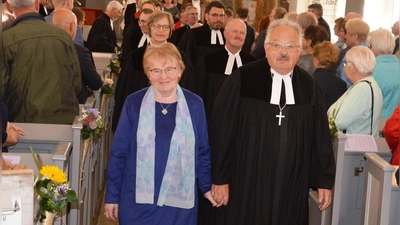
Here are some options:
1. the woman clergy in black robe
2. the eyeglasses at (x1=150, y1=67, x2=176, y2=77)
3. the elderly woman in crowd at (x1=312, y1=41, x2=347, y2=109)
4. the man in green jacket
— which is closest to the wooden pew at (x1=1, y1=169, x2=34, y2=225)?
the eyeglasses at (x1=150, y1=67, x2=176, y2=77)

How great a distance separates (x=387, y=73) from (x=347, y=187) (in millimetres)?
2201

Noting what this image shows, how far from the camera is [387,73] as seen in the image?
23.8ft

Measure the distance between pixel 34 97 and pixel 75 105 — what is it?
1.28ft

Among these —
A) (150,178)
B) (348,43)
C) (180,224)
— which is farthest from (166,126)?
(348,43)

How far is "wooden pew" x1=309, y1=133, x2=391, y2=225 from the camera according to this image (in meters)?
5.34

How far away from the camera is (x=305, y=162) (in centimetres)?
465

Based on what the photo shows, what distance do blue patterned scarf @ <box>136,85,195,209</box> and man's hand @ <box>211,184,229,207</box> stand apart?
0.26m

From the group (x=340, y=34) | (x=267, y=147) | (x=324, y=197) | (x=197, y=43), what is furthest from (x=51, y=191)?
(x=340, y=34)

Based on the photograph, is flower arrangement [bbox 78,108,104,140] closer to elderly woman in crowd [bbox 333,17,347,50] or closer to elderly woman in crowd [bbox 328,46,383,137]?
elderly woman in crowd [bbox 328,46,383,137]

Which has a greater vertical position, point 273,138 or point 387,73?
point 387,73

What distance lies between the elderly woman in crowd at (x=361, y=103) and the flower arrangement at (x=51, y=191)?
8.98 ft

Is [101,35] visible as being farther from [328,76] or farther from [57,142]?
[57,142]

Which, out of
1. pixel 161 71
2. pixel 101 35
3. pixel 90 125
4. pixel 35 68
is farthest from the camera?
pixel 101 35

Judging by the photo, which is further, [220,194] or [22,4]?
[22,4]
